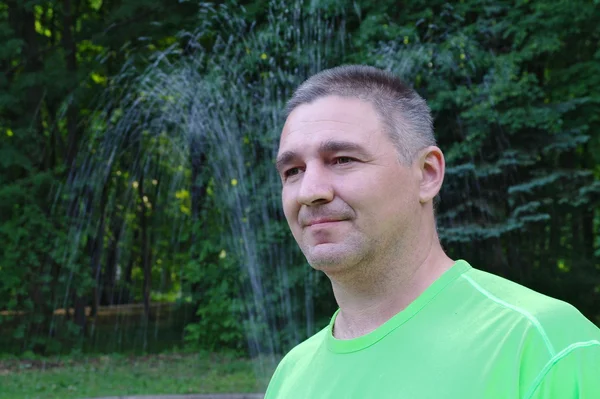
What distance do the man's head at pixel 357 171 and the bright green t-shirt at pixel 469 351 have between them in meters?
0.13

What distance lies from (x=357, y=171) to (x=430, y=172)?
0.19 metres

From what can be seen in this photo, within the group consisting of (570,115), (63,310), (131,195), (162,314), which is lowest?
(162,314)

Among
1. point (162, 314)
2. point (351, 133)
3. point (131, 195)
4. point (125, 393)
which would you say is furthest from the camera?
point (162, 314)

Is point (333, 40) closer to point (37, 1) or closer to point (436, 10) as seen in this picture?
point (436, 10)

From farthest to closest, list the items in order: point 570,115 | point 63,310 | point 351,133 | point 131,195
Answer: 1. point 131,195
2. point 63,310
3. point 570,115
4. point 351,133

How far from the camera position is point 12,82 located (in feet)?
45.2

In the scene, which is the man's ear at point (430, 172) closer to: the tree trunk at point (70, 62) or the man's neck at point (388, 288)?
the man's neck at point (388, 288)

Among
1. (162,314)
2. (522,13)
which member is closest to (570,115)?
(522,13)

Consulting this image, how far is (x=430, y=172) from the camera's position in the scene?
147 centimetres

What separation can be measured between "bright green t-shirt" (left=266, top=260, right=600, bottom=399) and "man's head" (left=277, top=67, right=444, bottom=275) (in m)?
0.13

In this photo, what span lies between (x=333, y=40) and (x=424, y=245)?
1113 centimetres

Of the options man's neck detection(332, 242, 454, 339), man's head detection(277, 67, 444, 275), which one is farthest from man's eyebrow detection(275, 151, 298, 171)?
man's neck detection(332, 242, 454, 339)

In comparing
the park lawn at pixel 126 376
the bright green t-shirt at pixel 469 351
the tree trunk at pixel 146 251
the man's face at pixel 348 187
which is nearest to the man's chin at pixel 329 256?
the man's face at pixel 348 187

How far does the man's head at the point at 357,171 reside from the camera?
1355 mm
